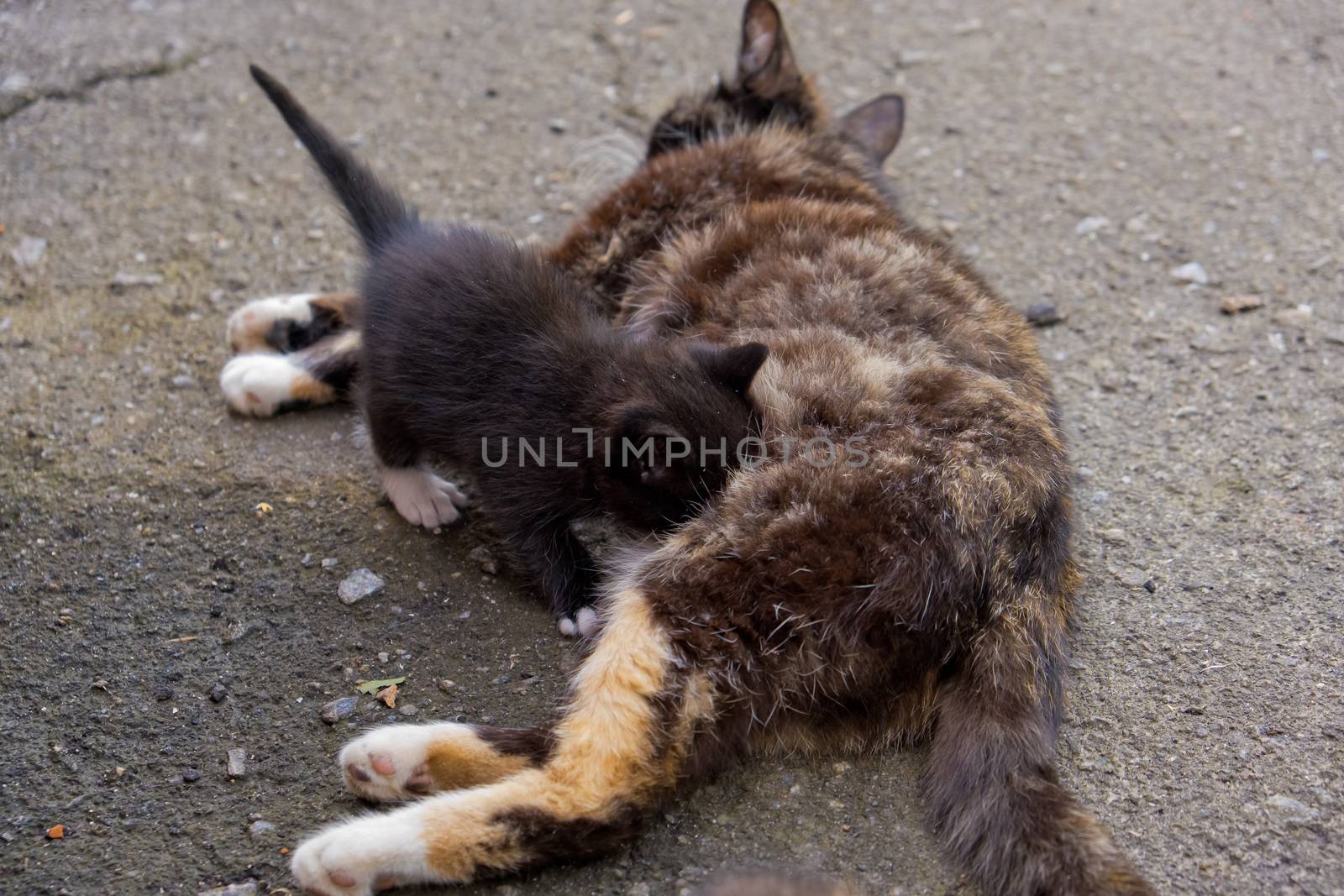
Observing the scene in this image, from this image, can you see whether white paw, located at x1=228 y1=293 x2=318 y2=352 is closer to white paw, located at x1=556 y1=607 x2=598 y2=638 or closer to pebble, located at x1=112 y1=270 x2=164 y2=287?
pebble, located at x1=112 y1=270 x2=164 y2=287

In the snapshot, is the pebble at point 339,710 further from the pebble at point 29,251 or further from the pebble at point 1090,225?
the pebble at point 1090,225

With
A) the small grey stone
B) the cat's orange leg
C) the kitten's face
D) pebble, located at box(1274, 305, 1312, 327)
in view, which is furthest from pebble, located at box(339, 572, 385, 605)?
→ pebble, located at box(1274, 305, 1312, 327)

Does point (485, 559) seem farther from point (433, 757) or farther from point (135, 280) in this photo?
point (135, 280)

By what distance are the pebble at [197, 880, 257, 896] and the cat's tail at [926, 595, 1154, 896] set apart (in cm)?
168

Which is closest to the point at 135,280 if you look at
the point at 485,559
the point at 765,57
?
the point at 485,559

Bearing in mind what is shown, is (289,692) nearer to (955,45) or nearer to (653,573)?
(653,573)

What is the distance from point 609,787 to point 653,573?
58 centimetres

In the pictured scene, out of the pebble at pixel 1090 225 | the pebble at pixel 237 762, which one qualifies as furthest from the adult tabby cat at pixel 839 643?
the pebble at pixel 1090 225

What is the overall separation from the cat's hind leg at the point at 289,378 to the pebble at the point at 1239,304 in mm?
3578

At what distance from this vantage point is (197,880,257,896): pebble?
2646 mm

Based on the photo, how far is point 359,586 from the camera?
3508 millimetres

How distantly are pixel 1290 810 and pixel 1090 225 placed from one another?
3127 millimetres

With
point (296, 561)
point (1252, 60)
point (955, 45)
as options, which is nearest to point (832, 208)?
point (296, 561)

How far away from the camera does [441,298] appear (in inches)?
136
